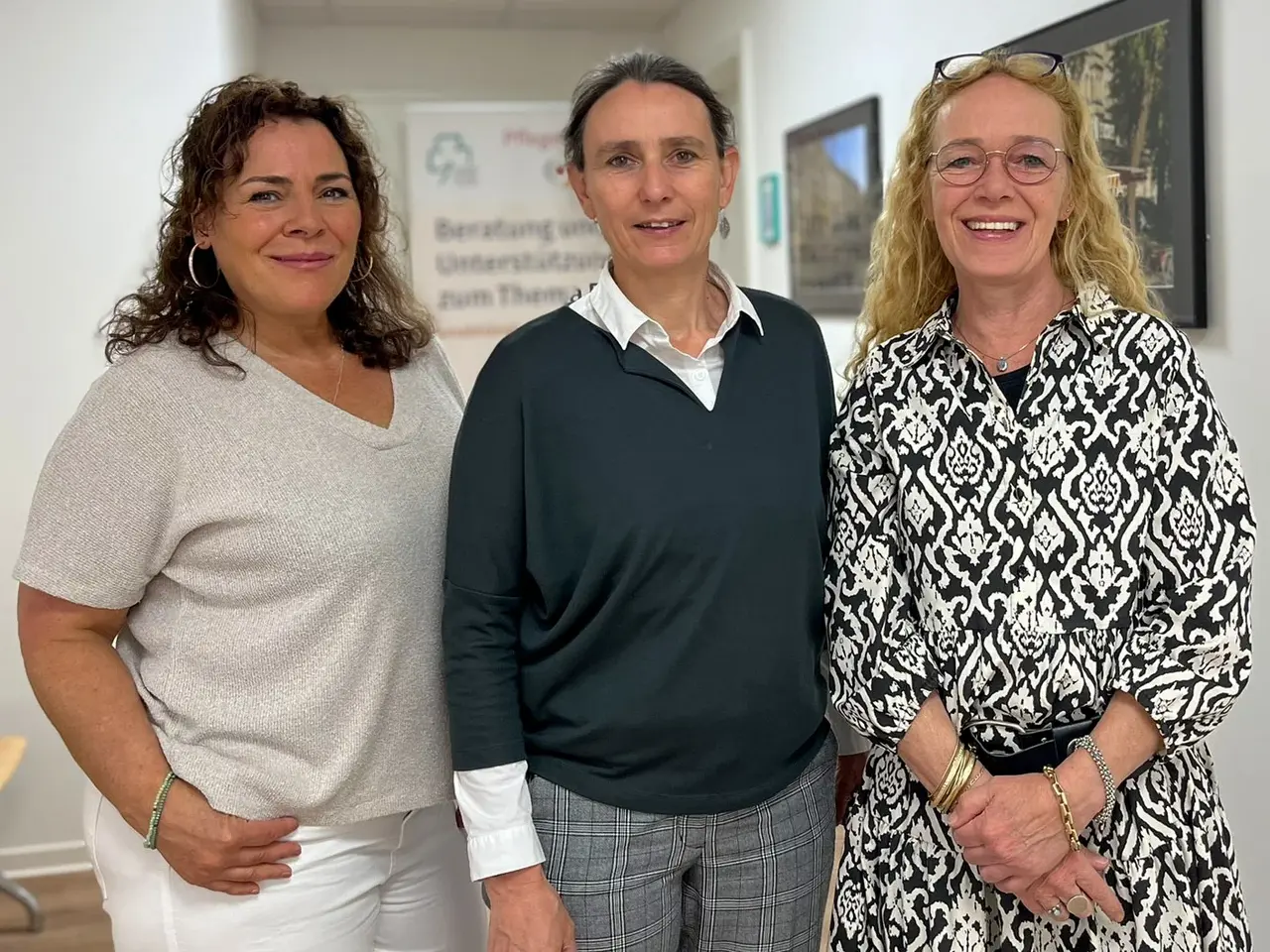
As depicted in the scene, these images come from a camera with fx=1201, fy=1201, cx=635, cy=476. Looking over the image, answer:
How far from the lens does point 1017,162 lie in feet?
4.59

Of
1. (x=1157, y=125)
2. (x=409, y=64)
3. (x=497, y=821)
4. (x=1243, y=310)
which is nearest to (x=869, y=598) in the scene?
(x=497, y=821)

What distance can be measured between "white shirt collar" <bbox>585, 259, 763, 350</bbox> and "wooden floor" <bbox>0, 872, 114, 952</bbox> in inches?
91.6

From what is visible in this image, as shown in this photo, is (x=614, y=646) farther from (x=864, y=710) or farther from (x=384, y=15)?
(x=384, y=15)

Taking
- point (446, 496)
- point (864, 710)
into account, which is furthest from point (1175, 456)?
point (446, 496)

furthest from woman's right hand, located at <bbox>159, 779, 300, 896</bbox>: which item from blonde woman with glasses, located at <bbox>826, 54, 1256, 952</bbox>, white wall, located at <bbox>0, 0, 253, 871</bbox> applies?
white wall, located at <bbox>0, 0, 253, 871</bbox>

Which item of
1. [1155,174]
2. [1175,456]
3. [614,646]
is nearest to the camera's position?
[1175,456]

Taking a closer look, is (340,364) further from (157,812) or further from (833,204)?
(833,204)

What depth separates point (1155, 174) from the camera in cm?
236

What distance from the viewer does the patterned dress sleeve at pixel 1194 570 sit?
4.09ft

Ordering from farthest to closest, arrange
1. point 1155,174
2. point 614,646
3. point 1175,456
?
point 1155,174 < point 614,646 < point 1175,456

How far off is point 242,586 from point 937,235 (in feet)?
3.13

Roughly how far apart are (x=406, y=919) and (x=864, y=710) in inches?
26.8

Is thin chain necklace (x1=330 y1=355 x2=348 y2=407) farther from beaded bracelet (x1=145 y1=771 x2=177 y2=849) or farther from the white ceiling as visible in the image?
the white ceiling

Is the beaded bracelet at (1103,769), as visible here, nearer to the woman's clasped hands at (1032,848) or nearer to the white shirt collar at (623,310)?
the woman's clasped hands at (1032,848)
